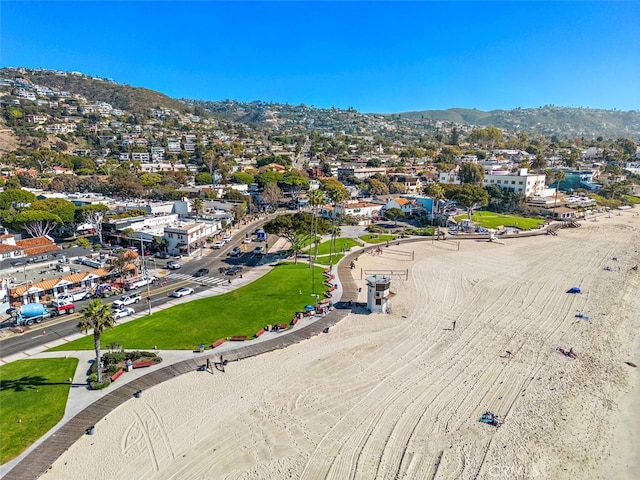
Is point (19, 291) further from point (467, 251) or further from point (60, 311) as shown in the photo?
point (467, 251)

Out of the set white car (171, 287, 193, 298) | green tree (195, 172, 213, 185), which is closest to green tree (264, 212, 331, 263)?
white car (171, 287, 193, 298)

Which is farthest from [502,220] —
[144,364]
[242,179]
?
[144,364]

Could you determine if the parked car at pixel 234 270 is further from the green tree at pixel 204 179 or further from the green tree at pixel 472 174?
the green tree at pixel 472 174

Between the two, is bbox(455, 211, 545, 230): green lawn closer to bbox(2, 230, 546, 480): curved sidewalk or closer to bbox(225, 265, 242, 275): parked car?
bbox(225, 265, 242, 275): parked car

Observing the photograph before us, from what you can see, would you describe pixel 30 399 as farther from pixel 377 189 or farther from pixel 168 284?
pixel 377 189

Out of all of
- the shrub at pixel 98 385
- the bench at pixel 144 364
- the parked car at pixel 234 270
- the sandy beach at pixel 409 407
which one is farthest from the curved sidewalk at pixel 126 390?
the parked car at pixel 234 270

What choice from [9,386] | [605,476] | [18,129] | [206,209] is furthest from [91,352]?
[18,129]
